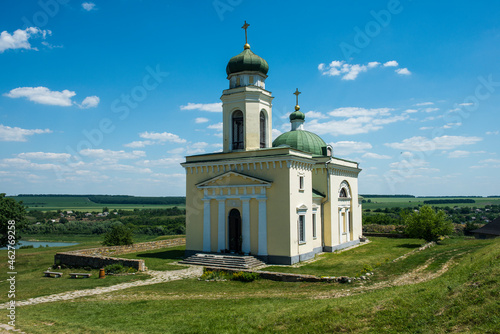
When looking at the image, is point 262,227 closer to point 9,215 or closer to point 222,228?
point 222,228

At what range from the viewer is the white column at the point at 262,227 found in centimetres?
2270

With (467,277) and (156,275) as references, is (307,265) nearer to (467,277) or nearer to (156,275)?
(156,275)

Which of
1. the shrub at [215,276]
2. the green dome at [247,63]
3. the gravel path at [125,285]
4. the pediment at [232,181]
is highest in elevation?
the green dome at [247,63]

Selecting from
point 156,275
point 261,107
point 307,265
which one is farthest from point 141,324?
point 261,107

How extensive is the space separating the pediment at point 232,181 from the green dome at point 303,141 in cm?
732

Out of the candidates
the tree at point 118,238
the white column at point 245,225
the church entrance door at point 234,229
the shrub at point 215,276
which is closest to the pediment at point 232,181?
the white column at point 245,225

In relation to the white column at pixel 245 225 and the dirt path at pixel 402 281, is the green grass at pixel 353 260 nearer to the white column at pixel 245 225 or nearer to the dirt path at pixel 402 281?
the dirt path at pixel 402 281

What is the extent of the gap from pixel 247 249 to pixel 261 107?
9.53m

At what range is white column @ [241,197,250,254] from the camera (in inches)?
917

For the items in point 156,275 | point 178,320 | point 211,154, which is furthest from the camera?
point 211,154

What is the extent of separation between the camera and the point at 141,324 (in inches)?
434

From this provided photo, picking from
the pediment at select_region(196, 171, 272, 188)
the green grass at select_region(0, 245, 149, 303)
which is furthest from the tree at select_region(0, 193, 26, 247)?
the pediment at select_region(196, 171, 272, 188)

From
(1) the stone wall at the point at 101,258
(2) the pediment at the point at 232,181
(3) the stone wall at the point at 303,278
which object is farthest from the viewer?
(2) the pediment at the point at 232,181

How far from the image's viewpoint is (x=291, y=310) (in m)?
11.1
